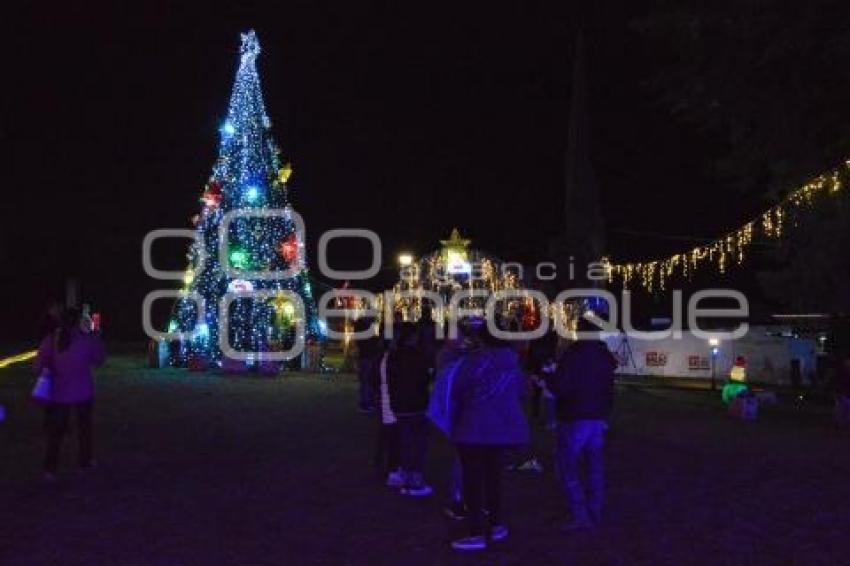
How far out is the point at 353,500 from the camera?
28.8 feet

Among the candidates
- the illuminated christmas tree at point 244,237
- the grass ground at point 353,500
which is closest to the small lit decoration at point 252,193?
the illuminated christmas tree at point 244,237

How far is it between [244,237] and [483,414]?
72.5 ft

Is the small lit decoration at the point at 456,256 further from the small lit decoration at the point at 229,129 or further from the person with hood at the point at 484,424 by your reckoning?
the person with hood at the point at 484,424

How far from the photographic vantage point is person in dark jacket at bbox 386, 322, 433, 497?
8.84 metres

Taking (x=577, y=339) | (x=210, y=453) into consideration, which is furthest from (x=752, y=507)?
(x=210, y=453)

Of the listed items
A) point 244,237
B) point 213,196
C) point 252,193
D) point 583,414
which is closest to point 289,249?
point 244,237

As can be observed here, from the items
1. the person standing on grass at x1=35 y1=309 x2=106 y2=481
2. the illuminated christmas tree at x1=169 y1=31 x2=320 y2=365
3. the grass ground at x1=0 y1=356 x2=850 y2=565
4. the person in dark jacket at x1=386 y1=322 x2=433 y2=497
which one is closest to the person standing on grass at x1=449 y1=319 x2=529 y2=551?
the grass ground at x1=0 y1=356 x2=850 y2=565

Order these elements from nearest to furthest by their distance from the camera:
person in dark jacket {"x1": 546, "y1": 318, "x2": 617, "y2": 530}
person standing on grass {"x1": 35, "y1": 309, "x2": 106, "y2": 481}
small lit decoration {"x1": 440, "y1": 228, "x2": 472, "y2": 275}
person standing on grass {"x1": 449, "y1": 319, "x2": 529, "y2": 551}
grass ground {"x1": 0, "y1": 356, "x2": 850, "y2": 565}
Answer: grass ground {"x1": 0, "y1": 356, "x2": 850, "y2": 565} → person standing on grass {"x1": 449, "y1": 319, "x2": 529, "y2": 551} → person in dark jacket {"x1": 546, "y1": 318, "x2": 617, "y2": 530} → person standing on grass {"x1": 35, "y1": 309, "x2": 106, "y2": 481} → small lit decoration {"x1": 440, "y1": 228, "x2": 472, "y2": 275}

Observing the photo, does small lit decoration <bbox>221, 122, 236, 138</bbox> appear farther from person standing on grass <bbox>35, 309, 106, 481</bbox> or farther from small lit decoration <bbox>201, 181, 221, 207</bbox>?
person standing on grass <bbox>35, 309, 106, 481</bbox>

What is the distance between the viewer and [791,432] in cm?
1498

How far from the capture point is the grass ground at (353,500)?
692 cm

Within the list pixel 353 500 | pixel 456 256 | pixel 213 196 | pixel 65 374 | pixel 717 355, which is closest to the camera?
pixel 353 500

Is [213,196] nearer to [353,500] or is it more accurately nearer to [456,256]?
[456,256]

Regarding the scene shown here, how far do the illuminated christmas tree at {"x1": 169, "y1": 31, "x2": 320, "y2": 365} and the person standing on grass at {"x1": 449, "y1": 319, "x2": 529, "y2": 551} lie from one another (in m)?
21.5
